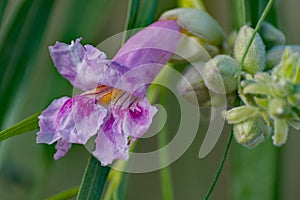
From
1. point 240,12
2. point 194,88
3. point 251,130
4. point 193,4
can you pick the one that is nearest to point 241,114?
point 251,130

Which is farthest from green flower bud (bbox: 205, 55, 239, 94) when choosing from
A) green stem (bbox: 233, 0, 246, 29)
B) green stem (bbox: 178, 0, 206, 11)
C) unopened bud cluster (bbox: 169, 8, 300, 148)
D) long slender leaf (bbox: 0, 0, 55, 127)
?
long slender leaf (bbox: 0, 0, 55, 127)

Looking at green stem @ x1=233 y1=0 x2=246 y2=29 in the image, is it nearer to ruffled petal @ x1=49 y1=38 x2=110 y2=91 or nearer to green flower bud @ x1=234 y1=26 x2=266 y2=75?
green flower bud @ x1=234 y1=26 x2=266 y2=75

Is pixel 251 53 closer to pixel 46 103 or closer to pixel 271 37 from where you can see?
pixel 271 37

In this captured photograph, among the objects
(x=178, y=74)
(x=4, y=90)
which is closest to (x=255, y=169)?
(x=178, y=74)

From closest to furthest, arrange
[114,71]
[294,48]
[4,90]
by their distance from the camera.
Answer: [114,71] → [294,48] → [4,90]

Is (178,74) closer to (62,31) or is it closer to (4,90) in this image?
(4,90)

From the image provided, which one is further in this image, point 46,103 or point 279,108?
point 46,103
